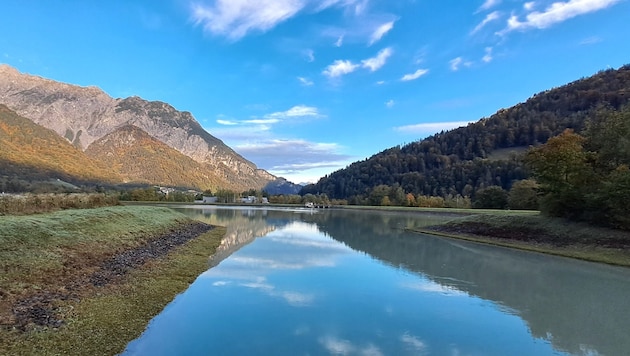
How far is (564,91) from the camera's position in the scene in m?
189

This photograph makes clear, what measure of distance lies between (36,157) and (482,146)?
619 feet

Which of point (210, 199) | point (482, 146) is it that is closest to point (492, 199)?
point (482, 146)

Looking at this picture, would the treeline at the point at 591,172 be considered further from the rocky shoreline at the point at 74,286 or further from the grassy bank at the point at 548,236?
the rocky shoreline at the point at 74,286

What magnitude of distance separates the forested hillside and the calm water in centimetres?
11153

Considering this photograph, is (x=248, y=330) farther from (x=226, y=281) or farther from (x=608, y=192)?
(x=608, y=192)

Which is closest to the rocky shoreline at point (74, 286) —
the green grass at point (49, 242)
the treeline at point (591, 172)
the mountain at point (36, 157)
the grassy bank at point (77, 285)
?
the grassy bank at point (77, 285)

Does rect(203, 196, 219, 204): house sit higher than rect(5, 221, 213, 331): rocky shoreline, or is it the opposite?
rect(203, 196, 219, 204): house

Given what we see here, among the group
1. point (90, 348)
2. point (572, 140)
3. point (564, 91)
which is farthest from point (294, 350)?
point (564, 91)

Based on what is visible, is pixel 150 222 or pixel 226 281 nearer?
pixel 226 281

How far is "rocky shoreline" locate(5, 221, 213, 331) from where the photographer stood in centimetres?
863

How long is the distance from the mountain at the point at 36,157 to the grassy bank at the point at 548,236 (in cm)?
13478

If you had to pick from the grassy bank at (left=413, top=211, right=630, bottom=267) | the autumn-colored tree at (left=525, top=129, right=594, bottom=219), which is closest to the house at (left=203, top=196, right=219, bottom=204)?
the grassy bank at (left=413, top=211, right=630, bottom=267)

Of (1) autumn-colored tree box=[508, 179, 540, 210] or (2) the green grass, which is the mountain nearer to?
(2) the green grass

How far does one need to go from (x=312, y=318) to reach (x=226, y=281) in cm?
613
